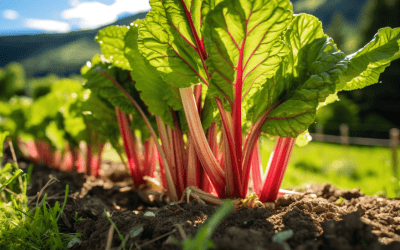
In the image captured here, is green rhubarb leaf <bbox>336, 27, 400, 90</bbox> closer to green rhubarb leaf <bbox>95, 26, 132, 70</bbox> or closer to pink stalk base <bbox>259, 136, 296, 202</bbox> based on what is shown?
pink stalk base <bbox>259, 136, 296, 202</bbox>

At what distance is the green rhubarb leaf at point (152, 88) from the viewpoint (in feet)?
5.57

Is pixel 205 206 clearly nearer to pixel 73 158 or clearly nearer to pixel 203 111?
pixel 203 111

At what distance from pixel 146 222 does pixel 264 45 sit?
1.08 metres

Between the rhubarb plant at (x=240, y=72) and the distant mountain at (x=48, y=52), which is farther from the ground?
the distant mountain at (x=48, y=52)

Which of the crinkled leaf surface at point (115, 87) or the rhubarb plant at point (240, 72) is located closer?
the rhubarb plant at point (240, 72)

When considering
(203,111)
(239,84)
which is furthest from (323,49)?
(203,111)

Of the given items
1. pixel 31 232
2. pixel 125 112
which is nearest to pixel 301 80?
pixel 125 112

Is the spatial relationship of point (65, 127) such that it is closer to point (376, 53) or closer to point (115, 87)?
point (115, 87)

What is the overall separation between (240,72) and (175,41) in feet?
1.35

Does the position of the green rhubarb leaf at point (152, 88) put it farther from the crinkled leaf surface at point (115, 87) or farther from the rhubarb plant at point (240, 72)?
the crinkled leaf surface at point (115, 87)

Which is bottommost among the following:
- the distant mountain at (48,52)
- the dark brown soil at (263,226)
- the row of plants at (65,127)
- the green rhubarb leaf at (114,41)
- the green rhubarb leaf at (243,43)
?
the dark brown soil at (263,226)

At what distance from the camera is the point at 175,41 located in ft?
4.73

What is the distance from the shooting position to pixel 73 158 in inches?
148

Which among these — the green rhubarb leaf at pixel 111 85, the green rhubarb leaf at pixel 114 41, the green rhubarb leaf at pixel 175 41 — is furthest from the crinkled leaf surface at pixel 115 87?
the green rhubarb leaf at pixel 175 41
